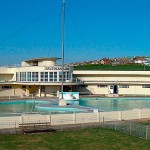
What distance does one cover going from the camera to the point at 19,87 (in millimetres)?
48688

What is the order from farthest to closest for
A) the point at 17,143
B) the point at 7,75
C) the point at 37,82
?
the point at 7,75, the point at 37,82, the point at 17,143

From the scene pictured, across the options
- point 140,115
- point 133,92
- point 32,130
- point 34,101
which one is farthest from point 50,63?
point 32,130

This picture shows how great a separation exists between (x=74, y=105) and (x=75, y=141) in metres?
18.0

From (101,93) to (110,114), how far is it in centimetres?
2743

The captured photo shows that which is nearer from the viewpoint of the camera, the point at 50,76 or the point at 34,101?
the point at 34,101

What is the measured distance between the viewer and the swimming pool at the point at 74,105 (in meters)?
31.6

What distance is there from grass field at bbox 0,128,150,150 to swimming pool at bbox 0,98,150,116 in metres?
9.74

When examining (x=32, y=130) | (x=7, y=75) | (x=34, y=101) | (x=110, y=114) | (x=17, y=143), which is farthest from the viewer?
(x=7, y=75)

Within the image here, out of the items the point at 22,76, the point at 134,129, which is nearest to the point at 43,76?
the point at 22,76

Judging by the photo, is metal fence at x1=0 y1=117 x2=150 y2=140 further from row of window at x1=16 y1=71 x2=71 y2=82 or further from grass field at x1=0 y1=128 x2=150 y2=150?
row of window at x1=16 y1=71 x2=71 y2=82

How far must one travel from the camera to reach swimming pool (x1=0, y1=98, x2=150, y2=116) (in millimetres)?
31625

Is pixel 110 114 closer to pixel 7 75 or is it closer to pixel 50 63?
pixel 50 63

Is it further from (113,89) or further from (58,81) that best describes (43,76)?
(113,89)

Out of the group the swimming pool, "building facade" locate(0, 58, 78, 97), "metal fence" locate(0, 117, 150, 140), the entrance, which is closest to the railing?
"metal fence" locate(0, 117, 150, 140)
